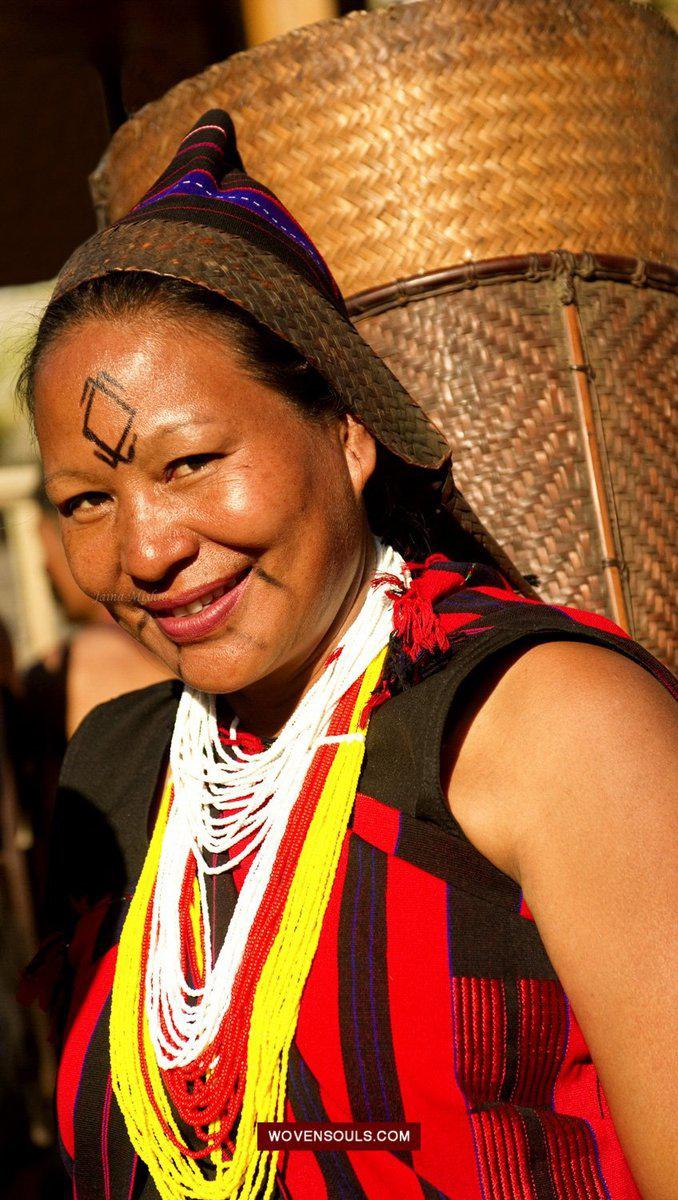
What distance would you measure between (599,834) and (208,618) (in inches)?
26.8

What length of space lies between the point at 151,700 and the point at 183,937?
2.37 ft

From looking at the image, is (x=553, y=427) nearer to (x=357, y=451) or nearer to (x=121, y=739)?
(x=357, y=451)

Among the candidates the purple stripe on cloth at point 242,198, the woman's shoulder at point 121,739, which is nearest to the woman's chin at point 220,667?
the woman's shoulder at point 121,739

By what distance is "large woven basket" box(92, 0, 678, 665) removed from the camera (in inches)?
87.5

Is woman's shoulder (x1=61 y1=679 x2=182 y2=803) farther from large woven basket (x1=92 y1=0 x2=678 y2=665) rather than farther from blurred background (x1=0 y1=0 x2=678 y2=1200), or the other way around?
large woven basket (x1=92 y1=0 x2=678 y2=665)

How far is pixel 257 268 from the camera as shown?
5.67 feet

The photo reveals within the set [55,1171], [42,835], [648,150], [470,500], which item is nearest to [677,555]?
[470,500]

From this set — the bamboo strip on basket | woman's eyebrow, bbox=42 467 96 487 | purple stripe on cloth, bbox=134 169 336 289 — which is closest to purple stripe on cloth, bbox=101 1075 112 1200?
woman's eyebrow, bbox=42 467 96 487

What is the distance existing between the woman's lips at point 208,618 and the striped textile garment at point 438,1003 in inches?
9.9

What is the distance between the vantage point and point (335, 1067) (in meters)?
1.58

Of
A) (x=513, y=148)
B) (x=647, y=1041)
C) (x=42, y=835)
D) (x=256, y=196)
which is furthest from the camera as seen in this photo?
(x=42, y=835)

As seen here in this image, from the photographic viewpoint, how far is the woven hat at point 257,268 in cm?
170

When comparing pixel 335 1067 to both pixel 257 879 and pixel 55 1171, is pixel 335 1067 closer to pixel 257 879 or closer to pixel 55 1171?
pixel 257 879

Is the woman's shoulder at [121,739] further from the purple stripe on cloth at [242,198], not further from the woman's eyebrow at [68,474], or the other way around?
the purple stripe on cloth at [242,198]
